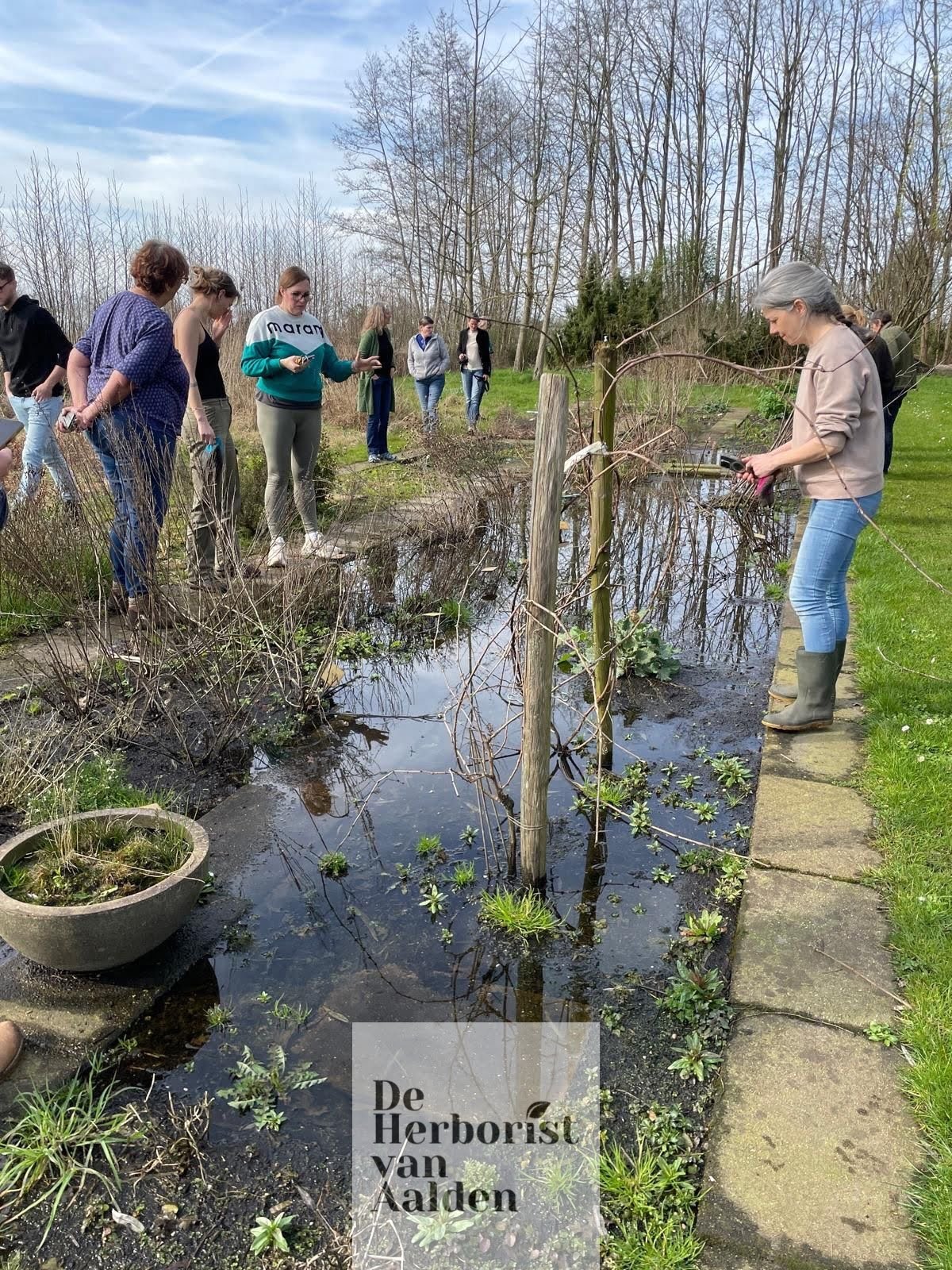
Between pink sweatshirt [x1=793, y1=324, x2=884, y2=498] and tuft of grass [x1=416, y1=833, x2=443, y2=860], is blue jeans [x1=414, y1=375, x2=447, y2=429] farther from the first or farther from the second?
tuft of grass [x1=416, y1=833, x2=443, y2=860]

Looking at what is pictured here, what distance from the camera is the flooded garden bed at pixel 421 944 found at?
69.5 inches

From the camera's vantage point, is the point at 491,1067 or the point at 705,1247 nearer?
the point at 705,1247

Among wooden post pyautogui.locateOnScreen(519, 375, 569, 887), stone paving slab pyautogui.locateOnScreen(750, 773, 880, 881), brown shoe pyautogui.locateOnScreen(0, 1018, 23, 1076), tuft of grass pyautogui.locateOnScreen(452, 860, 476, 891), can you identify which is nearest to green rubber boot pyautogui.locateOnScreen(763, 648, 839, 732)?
stone paving slab pyautogui.locateOnScreen(750, 773, 880, 881)

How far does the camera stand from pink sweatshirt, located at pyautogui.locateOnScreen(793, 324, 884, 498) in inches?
125

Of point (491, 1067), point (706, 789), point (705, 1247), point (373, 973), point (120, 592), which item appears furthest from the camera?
point (120, 592)

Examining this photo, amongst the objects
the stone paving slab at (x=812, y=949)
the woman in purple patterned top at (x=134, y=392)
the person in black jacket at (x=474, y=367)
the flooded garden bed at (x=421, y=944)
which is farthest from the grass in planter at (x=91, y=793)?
the person in black jacket at (x=474, y=367)

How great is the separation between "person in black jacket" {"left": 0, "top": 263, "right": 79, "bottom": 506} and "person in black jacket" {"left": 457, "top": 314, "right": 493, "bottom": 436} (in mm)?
6620

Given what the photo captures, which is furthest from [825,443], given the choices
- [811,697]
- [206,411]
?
[206,411]

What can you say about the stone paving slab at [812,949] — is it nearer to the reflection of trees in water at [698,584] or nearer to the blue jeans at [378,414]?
the reflection of trees in water at [698,584]

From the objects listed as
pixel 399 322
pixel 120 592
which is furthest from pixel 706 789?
pixel 399 322

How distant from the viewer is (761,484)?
349 centimetres

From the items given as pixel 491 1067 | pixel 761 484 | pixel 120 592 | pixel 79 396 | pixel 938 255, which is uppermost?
pixel 938 255

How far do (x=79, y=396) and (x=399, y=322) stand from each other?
885 inches

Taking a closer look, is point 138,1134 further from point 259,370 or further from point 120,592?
point 259,370
